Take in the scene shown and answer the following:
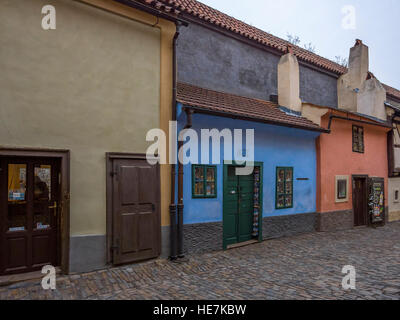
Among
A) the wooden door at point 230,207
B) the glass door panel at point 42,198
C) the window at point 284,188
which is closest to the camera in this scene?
the glass door panel at point 42,198

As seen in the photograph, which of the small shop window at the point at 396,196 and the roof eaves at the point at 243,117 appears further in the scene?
the small shop window at the point at 396,196

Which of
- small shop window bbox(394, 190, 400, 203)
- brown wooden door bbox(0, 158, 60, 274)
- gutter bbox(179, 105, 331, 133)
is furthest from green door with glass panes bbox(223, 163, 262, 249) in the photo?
small shop window bbox(394, 190, 400, 203)

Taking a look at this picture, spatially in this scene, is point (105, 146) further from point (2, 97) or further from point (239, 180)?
point (239, 180)

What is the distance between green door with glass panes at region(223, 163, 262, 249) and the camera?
8.27 m

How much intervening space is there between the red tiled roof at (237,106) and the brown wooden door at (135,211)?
1.94 meters

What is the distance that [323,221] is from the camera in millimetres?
10766

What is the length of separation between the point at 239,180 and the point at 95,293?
4.95 m

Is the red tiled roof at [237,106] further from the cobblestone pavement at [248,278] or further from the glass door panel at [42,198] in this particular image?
the cobblestone pavement at [248,278]

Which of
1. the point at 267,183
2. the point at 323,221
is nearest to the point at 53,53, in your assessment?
the point at 267,183

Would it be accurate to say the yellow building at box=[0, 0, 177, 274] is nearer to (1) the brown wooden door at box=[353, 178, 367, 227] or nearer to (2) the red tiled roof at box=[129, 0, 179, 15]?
(2) the red tiled roof at box=[129, 0, 179, 15]

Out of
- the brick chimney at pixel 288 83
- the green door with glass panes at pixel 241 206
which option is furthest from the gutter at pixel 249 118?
the green door with glass panes at pixel 241 206

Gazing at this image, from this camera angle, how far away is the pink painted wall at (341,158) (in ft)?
35.1

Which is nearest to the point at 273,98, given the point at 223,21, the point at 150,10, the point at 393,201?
the point at 223,21
